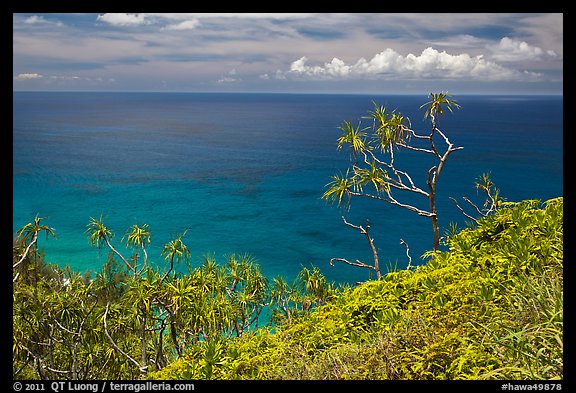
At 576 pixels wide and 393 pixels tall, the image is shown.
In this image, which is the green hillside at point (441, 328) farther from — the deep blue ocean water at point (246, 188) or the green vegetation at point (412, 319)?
the deep blue ocean water at point (246, 188)

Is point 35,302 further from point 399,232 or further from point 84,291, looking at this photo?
point 399,232

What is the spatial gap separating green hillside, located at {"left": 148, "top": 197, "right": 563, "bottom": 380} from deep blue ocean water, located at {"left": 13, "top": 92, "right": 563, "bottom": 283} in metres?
11.4

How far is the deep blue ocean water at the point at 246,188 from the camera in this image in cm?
2181

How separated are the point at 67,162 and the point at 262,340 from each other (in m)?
36.8

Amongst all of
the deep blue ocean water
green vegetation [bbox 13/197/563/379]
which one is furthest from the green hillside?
the deep blue ocean water

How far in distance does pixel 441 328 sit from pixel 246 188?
27.7 metres

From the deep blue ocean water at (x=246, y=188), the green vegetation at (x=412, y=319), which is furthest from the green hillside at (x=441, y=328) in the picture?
the deep blue ocean water at (x=246, y=188)

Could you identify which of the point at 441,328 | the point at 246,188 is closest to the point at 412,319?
the point at 441,328

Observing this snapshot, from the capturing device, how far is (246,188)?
1195 inches

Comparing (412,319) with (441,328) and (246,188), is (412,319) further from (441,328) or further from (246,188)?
(246,188)

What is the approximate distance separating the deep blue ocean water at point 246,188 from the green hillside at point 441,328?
11365mm

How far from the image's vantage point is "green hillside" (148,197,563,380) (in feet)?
8.58
